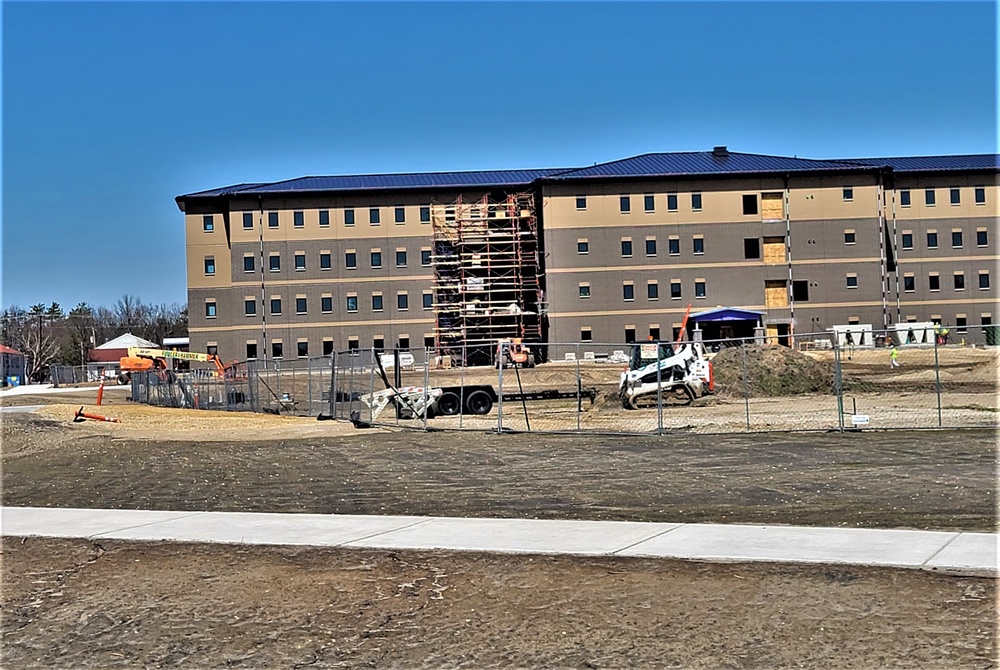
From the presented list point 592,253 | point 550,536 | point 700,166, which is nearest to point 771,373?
point 550,536

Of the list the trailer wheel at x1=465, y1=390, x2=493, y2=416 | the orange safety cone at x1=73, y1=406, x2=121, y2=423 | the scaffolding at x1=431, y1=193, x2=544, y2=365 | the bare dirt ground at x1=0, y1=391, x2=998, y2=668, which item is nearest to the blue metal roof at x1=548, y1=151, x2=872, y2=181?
the scaffolding at x1=431, y1=193, x2=544, y2=365

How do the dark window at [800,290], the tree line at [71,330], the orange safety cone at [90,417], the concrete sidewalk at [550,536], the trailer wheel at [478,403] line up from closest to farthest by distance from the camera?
1. the concrete sidewalk at [550,536]
2. the orange safety cone at [90,417]
3. the trailer wheel at [478,403]
4. the dark window at [800,290]
5. the tree line at [71,330]

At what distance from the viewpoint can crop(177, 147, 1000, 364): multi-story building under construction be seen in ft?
264

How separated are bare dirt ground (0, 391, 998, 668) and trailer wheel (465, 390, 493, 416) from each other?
55.3ft

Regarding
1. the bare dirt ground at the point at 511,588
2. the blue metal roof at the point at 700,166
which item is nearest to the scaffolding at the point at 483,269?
the blue metal roof at the point at 700,166

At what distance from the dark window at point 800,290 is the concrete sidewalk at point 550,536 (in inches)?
2837

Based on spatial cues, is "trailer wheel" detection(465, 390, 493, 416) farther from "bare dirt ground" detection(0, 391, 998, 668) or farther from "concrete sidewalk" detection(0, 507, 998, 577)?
"concrete sidewalk" detection(0, 507, 998, 577)

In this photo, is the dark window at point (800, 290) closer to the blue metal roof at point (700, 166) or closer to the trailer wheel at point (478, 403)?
the blue metal roof at point (700, 166)

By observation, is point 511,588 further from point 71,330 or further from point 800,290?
point 71,330

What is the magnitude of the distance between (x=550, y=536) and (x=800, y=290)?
73478mm

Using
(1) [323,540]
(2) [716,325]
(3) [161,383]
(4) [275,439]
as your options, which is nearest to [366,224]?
(2) [716,325]

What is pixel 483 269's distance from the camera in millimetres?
83562

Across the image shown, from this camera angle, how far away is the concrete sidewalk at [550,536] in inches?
364

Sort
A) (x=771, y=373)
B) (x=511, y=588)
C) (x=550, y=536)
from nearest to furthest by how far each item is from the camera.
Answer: (x=511, y=588) → (x=550, y=536) → (x=771, y=373)
